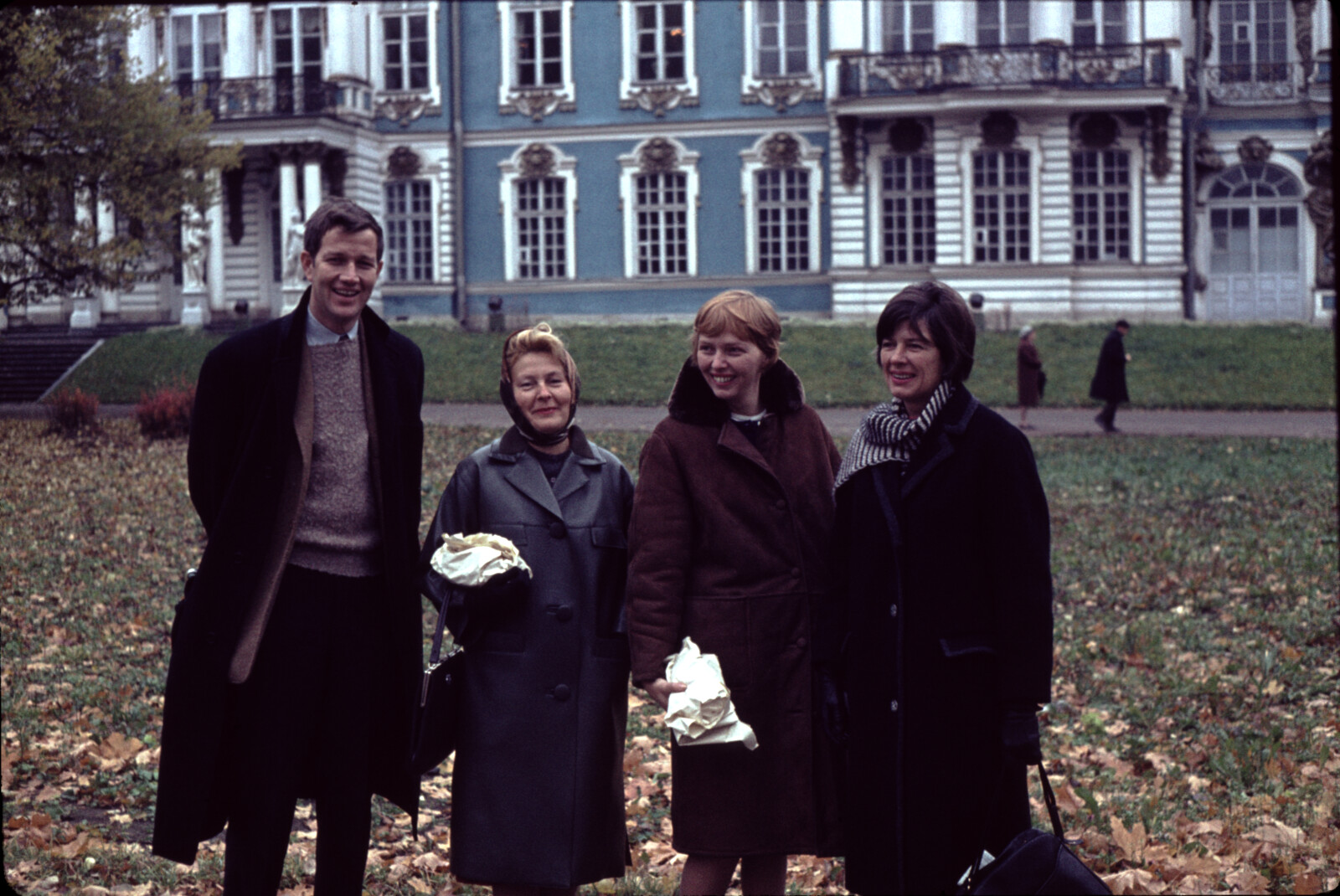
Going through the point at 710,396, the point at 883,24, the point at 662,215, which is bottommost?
the point at 710,396

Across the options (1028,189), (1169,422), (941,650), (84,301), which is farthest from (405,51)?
(1028,189)

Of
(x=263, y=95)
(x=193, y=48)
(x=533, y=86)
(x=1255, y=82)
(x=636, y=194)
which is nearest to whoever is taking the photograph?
(x=193, y=48)

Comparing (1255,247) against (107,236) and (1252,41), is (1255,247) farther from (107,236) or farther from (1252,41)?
(107,236)

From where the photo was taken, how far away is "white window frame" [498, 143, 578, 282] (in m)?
19.3

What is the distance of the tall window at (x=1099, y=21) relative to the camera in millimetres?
28672

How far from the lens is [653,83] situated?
2584 centimetres

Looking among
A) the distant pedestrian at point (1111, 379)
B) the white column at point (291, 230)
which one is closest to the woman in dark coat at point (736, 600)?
the white column at point (291, 230)

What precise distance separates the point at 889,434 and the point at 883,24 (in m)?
27.0

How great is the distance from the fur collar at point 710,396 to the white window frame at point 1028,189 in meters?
25.7

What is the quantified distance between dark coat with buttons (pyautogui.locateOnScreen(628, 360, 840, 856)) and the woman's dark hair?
0.53 meters

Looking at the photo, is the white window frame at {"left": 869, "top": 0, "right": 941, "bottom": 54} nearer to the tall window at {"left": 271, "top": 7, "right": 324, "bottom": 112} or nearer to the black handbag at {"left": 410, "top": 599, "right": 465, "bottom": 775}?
the tall window at {"left": 271, "top": 7, "right": 324, "bottom": 112}

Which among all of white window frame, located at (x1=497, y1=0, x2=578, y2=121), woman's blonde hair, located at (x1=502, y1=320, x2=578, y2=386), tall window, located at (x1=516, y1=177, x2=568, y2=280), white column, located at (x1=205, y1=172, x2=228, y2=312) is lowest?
woman's blonde hair, located at (x1=502, y1=320, x2=578, y2=386)

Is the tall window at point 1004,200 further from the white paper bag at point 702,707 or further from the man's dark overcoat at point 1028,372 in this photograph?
the white paper bag at point 702,707

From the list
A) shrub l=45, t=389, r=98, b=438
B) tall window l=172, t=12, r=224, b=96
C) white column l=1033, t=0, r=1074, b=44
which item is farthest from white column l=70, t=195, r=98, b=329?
white column l=1033, t=0, r=1074, b=44
